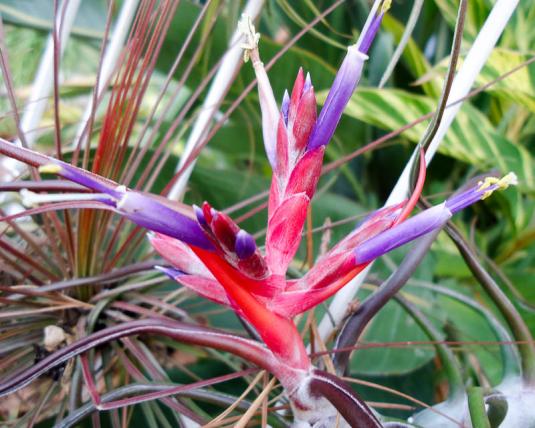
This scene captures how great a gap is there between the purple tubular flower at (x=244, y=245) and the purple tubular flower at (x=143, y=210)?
0.01m

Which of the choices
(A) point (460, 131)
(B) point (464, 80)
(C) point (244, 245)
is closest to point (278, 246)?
(C) point (244, 245)

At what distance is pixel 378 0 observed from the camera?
252mm

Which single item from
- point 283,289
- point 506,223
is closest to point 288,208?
point 283,289

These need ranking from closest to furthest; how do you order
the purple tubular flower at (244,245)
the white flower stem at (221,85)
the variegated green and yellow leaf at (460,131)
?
1. the purple tubular flower at (244,245)
2. the white flower stem at (221,85)
3. the variegated green and yellow leaf at (460,131)

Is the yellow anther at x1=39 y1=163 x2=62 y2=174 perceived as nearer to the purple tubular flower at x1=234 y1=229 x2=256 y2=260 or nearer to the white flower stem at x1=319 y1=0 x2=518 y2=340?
the purple tubular flower at x1=234 y1=229 x2=256 y2=260

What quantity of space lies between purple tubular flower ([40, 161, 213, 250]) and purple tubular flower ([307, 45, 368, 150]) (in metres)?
0.07

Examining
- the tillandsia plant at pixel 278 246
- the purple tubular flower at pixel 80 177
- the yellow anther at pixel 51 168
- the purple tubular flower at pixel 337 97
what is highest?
the purple tubular flower at pixel 337 97

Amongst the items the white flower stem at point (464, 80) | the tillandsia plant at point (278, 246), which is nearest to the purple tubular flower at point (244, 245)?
the tillandsia plant at point (278, 246)

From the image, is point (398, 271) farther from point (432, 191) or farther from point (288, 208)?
point (432, 191)

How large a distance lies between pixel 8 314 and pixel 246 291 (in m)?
0.18

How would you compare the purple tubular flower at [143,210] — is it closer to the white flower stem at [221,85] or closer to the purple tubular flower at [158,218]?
the purple tubular flower at [158,218]

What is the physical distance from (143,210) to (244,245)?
0.04 meters

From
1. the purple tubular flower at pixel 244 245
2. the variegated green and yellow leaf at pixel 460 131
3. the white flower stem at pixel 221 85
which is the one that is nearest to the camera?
the purple tubular flower at pixel 244 245

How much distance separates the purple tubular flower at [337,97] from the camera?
0.24m
